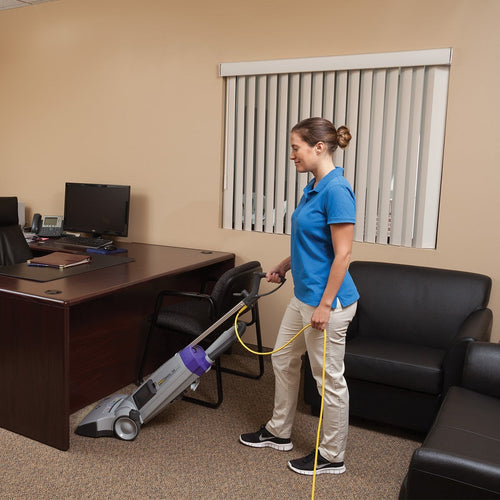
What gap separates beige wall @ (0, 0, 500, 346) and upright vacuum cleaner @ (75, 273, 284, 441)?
3.92ft

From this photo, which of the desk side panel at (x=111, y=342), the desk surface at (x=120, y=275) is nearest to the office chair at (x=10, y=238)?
the desk surface at (x=120, y=275)

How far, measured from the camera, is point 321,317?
2262 millimetres

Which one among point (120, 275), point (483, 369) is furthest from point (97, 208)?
point (483, 369)

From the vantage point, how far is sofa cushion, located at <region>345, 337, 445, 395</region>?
8.75 feet

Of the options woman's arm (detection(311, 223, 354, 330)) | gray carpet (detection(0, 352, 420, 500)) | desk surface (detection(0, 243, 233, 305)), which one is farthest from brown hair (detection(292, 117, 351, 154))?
gray carpet (detection(0, 352, 420, 500))

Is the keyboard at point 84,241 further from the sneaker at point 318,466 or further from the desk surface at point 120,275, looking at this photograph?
the sneaker at point 318,466

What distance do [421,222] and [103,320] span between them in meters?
1.89

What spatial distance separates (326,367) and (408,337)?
928mm

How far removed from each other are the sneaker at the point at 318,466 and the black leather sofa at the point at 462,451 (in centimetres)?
48

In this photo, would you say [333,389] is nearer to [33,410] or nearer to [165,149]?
[33,410]

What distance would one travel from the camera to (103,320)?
3059 millimetres

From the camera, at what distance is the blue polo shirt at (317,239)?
2258mm

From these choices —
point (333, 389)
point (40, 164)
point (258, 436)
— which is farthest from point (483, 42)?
point (40, 164)

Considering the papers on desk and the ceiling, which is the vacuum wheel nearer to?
the papers on desk
